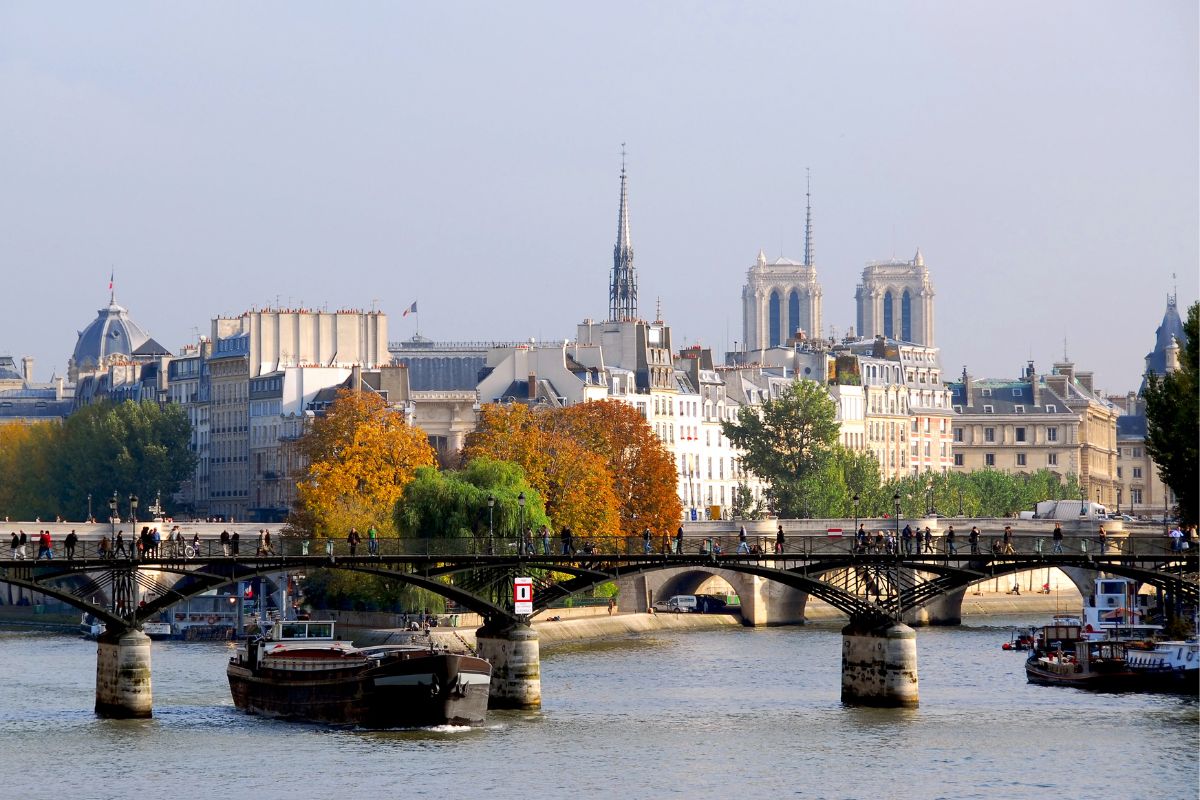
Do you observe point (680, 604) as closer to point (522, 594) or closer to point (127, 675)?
point (522, 594)

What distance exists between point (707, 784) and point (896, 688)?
14.4 metres

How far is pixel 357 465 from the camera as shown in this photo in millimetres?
114500

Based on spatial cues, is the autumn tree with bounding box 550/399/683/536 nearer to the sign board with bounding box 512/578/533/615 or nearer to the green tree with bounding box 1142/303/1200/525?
the green tree with bounding box 1142/303/1200/525

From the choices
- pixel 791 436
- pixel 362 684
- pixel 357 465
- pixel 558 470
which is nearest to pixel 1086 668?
pixel 362 684

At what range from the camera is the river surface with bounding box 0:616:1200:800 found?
5888 centimetres

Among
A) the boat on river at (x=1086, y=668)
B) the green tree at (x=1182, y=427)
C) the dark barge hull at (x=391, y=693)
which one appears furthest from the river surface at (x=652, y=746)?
the green tree at (x=1182, y=427)

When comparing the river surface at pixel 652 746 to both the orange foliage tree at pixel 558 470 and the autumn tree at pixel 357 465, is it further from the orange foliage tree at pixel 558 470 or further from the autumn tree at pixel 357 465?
the orange foliage tree at pixel 558 470

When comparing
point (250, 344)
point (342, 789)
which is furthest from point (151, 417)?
point (342, 789)

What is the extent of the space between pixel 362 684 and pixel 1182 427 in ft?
78.8

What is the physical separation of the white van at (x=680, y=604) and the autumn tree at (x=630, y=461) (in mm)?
2974

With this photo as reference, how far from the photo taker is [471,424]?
145 m

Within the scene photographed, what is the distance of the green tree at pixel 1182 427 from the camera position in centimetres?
7838

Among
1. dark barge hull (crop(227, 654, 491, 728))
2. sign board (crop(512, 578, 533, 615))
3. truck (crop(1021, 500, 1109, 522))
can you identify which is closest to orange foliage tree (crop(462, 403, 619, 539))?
truck (crop(1021, 500, 1109, 522))

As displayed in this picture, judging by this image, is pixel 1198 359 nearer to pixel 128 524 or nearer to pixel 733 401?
pixel 128 524
